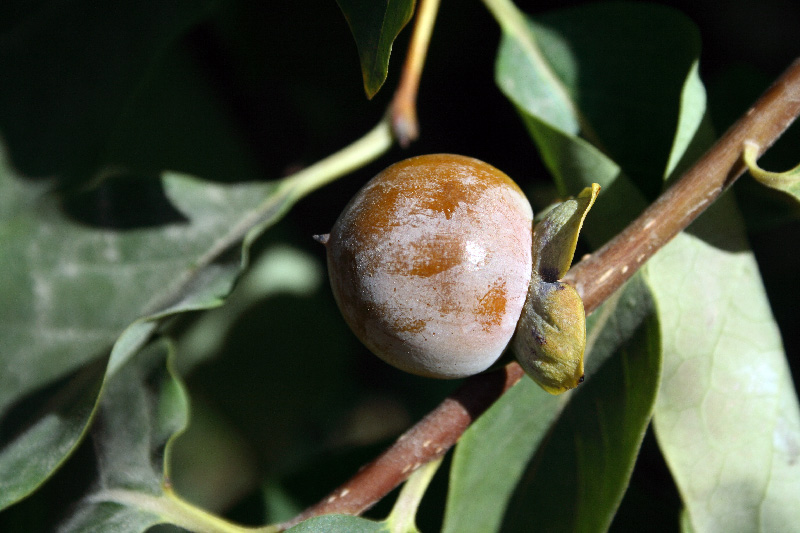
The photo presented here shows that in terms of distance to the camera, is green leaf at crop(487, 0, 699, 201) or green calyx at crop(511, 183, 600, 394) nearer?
green calyx at crop(511, 183, 600, 394)

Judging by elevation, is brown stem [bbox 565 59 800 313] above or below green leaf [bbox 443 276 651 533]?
above

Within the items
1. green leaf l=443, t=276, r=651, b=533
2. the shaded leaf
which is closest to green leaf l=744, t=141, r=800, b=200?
green leaf l=443, t=276, r=651, b=533

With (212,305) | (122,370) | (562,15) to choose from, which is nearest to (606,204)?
(562,15)

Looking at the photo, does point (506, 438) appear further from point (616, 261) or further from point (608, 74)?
point (608, 74)

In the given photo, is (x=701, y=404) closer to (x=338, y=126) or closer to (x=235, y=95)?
(x=338, y=126)

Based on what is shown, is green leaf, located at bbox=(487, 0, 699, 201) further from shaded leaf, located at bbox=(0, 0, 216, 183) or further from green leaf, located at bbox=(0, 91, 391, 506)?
shaded leaf, located at bbox=(0, 0, 216, 183)

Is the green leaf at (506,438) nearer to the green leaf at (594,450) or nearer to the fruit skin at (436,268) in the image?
the green leaf at (594,450)
